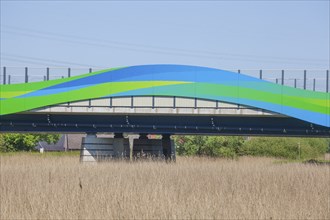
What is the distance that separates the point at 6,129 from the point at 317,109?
17.0m

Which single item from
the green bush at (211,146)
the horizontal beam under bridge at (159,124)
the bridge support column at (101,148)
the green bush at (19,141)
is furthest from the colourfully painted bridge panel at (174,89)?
the green bush at (19,141)

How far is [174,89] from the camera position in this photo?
116 feet

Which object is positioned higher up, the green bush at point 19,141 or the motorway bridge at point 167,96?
the motorway bridge at point 167,96

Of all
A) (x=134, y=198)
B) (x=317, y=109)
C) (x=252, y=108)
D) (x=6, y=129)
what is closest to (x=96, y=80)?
(x=6, y=129)

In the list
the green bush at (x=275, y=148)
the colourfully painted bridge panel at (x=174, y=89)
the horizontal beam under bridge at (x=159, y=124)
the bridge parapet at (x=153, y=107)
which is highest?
the colourfully painted bridge panel at (x=174, y=89)

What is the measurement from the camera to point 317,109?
117 ft

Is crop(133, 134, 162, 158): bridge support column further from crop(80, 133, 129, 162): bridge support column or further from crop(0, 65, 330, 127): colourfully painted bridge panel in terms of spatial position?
crop(0, 65, 330, 127): colourfully painted bridge panel

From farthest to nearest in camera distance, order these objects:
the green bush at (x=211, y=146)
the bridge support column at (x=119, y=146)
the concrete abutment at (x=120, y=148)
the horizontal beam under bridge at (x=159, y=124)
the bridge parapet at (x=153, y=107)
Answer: the green bush at (x=211, y=146) → the bridge support column at (x=119, y=146) → the horizontal beam under bridge at (x=159, y=124) → the concrete abutment at (x=120, y=148) → the bridge parapet at (x=153, y=107)

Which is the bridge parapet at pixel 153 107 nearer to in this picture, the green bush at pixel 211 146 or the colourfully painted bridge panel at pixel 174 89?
the colourfully painted bridge panel at pixel 174 89

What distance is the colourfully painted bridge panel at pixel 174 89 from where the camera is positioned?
116ft

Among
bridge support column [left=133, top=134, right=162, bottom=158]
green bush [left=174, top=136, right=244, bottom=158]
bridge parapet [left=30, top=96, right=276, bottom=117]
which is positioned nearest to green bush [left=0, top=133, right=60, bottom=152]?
green bush [left=174, top=136, right=244, bottom=158]

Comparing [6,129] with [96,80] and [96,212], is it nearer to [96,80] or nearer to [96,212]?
[96,80]

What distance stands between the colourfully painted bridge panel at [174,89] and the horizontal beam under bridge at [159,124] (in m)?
1.35

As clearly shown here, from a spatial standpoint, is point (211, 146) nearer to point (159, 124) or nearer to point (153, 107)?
point (159, 124)
